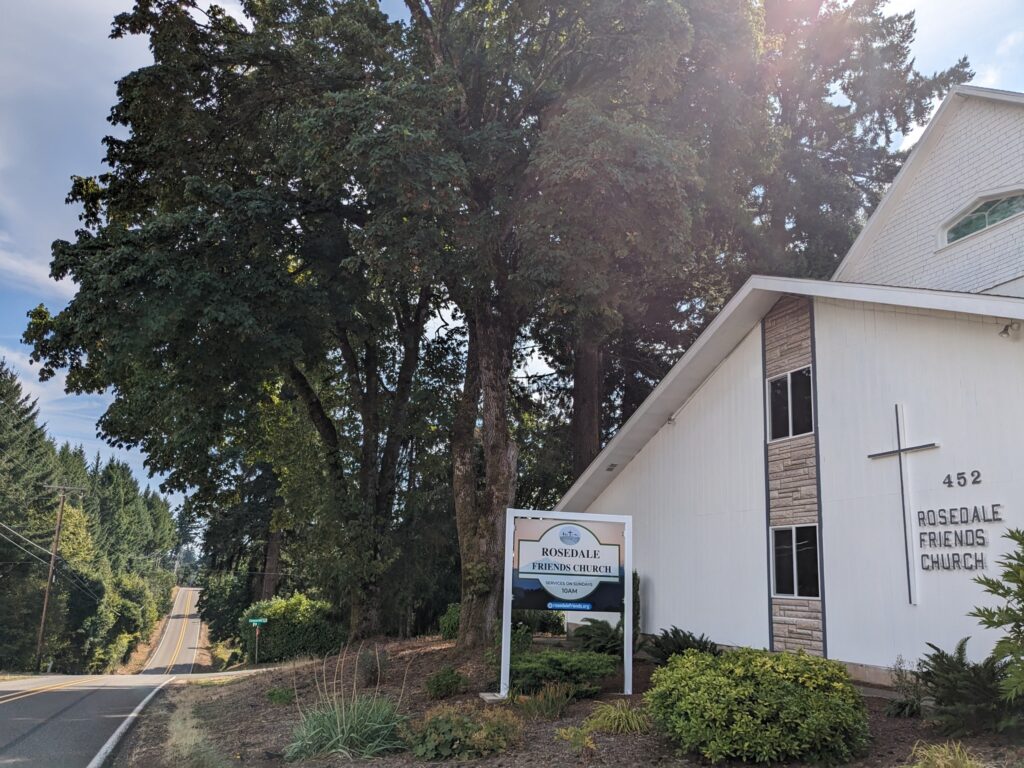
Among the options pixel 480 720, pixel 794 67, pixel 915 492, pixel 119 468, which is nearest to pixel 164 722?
pixel 480 720

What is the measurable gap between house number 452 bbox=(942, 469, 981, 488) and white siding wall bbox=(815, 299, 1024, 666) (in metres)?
0.08

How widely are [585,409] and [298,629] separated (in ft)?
49.8

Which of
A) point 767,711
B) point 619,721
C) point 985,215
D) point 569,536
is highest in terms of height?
point 985,215

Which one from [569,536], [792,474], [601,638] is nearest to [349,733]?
[569,536]

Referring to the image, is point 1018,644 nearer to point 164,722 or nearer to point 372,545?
point 164,722

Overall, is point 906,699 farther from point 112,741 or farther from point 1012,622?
point 112,741

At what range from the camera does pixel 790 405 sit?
13.5 m

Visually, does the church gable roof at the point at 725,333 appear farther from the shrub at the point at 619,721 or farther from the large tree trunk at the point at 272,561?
the large tree trunk at the point at 272,561

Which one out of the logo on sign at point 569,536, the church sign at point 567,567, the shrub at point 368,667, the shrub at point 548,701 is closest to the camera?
the shrub at point 548,701

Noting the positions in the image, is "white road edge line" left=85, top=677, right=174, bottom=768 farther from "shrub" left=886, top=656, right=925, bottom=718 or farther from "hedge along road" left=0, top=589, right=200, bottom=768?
"shrub" left=886, top=656, right=925, bottom=718

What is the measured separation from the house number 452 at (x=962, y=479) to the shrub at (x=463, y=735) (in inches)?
256

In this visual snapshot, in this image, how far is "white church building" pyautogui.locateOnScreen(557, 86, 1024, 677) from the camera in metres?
10.1

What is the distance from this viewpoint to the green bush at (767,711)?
6.70 metres

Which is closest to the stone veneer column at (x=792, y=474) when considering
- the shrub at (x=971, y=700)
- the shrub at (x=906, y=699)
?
the shrub at (x=906, y=699)
